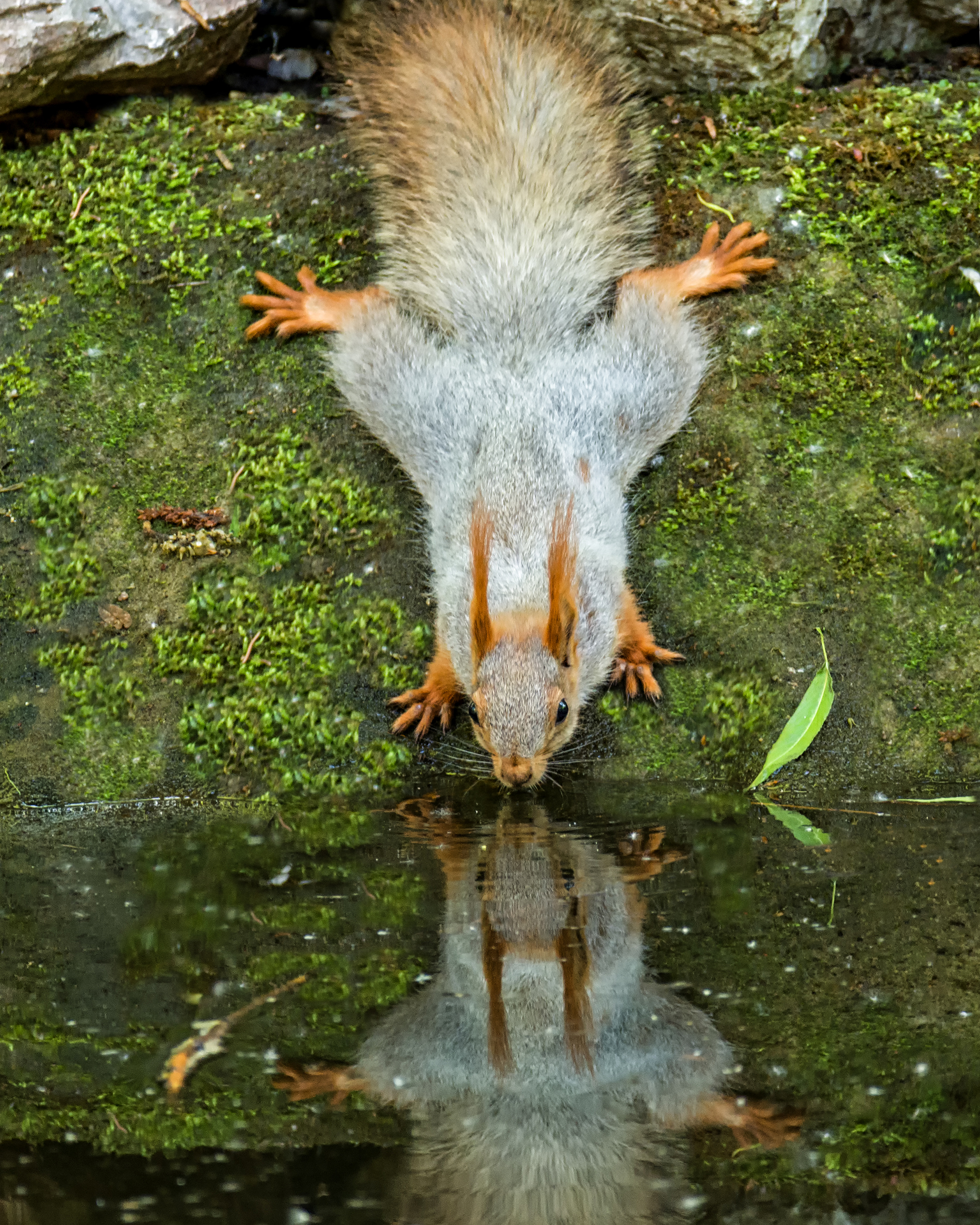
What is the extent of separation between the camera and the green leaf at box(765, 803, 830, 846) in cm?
369

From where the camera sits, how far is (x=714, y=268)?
15.8ft

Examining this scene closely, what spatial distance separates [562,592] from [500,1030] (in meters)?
1.70

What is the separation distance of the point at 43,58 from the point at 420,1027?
427cm

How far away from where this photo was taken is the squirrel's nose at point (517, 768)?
13.1ft

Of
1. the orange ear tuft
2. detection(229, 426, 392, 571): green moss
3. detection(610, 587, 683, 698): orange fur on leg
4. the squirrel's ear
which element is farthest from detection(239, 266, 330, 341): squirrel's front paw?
detection(610, 587, 683, 698): orange fur on leg

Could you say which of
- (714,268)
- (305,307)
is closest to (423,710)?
(305,307)

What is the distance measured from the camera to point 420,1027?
9.21ft

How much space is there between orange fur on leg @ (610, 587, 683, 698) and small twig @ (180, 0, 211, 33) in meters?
3.06

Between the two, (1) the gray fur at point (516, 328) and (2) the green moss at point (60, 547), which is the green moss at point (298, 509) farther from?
(2) the green moss at point (60, 547)

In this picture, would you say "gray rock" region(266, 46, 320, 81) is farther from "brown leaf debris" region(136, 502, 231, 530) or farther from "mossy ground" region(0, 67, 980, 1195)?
"brown leaf debris" region(136, 502, 231, 530)

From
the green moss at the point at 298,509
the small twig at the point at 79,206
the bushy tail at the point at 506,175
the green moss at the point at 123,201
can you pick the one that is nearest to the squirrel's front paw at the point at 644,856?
the green moss at the point at 298,509

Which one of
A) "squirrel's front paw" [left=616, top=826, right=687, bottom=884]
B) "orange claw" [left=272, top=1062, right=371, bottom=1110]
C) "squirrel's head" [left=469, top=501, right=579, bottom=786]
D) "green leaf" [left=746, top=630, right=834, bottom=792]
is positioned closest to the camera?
"orange claw" [left=272, top=1062, right=371, bottom=1110]

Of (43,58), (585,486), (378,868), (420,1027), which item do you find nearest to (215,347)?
(43,58)

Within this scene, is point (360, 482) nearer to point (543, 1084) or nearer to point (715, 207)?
point (715, 207)
